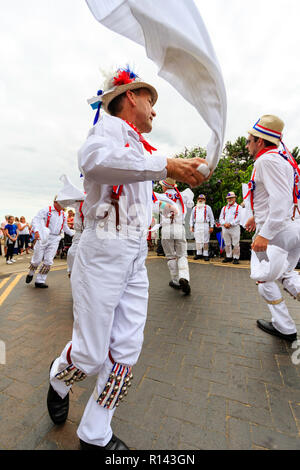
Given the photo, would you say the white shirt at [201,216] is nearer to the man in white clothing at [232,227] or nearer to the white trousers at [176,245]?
the man in white clothing at [232,227]

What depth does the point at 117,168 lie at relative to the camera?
3.69 feet

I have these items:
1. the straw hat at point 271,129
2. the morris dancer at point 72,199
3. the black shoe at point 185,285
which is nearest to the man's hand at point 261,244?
the straw hat at point 271,129

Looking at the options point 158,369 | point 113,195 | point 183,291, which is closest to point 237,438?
point 158,369

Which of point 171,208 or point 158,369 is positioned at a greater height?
point 171,208

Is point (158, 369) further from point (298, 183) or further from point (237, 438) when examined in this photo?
point (298, 183)

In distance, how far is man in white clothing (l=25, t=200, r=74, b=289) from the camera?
5.48 metres

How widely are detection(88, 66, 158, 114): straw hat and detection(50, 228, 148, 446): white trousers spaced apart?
91cm

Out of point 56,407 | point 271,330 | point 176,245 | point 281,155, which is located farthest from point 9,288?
point 281,155

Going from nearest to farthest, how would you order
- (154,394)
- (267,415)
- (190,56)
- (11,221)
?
(190,56)
(267,415)
(154,394)
(11,221)

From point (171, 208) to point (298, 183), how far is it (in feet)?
4.82

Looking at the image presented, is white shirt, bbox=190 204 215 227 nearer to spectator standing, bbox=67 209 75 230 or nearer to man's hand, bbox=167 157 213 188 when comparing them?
spectator standing, bbox=67 209 75 230

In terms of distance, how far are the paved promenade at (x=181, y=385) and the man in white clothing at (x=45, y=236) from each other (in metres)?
1.73

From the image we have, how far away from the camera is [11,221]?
10.3 m
